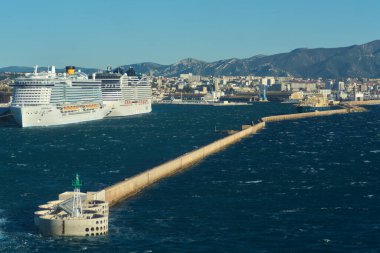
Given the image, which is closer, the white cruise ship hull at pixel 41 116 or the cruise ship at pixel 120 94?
the white cruise ship hull at pixel 41 116

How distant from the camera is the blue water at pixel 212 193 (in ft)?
151

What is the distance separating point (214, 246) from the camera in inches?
1774

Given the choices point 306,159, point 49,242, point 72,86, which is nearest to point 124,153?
point 306,159

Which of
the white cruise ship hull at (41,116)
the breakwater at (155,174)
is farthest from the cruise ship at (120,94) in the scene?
the breakwater at (155,174)

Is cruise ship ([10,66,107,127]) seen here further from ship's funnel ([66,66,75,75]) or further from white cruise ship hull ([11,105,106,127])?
ship's funnel ([66,66,75,75])

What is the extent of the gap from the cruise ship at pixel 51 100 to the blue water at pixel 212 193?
19.1 m

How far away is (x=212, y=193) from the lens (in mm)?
62656

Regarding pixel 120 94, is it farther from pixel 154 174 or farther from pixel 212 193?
pixel 212 193

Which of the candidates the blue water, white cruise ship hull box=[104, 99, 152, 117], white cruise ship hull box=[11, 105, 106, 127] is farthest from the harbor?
white cruise ship hull box=[104, 99, 152, 117]

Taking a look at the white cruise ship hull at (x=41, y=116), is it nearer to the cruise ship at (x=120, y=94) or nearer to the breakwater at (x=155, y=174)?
the cruise ship at (x=120, y=94)

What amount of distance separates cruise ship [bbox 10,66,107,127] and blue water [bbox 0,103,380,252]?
1911cm

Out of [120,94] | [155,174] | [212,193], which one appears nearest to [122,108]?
[120,94]

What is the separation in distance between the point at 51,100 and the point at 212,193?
85.1 meters

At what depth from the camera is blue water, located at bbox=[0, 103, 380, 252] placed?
46156mm
